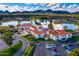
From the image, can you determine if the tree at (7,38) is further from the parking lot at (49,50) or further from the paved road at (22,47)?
the parking lot at (49,50)

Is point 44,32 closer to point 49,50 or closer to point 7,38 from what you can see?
point 49,50

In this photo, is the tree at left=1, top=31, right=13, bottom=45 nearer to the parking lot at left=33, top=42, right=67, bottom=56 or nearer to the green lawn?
the green lawn

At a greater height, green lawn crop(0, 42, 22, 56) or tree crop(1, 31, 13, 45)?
tree crop(1, 31, 13, 45)

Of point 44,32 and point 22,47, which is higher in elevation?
point 44,32

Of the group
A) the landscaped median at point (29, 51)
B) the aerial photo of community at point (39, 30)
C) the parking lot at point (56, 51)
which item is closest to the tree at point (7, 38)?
the aerial photo of community at point (39, 30)

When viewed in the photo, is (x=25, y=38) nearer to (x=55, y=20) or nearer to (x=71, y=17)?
(x=55, y=20)

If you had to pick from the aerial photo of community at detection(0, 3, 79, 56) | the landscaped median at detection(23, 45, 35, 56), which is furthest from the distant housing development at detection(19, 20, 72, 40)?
the landscaped median at detection(23, 45, 35, 56)

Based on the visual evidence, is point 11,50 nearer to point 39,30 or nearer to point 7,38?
point 7,38

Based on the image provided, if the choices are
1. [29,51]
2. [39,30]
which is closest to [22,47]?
[29,51]
